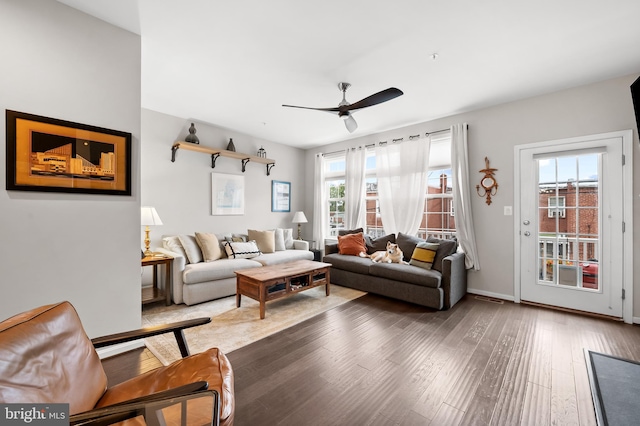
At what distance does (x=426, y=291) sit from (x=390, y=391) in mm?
1770

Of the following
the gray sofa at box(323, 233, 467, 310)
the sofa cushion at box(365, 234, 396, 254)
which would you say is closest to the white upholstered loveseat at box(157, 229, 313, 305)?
the gray sofa at box(323, 233, 467, 310)

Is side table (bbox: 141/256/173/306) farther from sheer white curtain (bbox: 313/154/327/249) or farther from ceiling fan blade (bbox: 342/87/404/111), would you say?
sheer white curtain (bbox: 313/154/327/249)

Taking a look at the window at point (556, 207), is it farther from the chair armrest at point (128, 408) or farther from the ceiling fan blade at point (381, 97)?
the chair armrest at point (128, 408)

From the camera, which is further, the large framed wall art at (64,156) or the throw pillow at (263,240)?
the throw pillow at (263,240)

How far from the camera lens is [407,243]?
4285 millimetres

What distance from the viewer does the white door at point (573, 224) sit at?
119 inches

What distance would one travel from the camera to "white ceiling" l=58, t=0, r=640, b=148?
1999mm

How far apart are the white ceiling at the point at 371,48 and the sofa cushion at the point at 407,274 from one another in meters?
2.26

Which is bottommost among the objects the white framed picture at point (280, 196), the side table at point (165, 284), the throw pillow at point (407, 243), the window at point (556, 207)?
the side table at point (165, 284)

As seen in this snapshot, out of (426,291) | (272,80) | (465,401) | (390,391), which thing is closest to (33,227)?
(272,80)

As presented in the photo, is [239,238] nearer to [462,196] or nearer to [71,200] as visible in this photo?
[71,200]

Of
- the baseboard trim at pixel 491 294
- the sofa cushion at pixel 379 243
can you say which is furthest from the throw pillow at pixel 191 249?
the baseboard trim at pixel 491 294

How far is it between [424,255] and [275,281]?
6.81 feet

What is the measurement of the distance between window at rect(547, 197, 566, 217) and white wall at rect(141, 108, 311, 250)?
14.9ft
